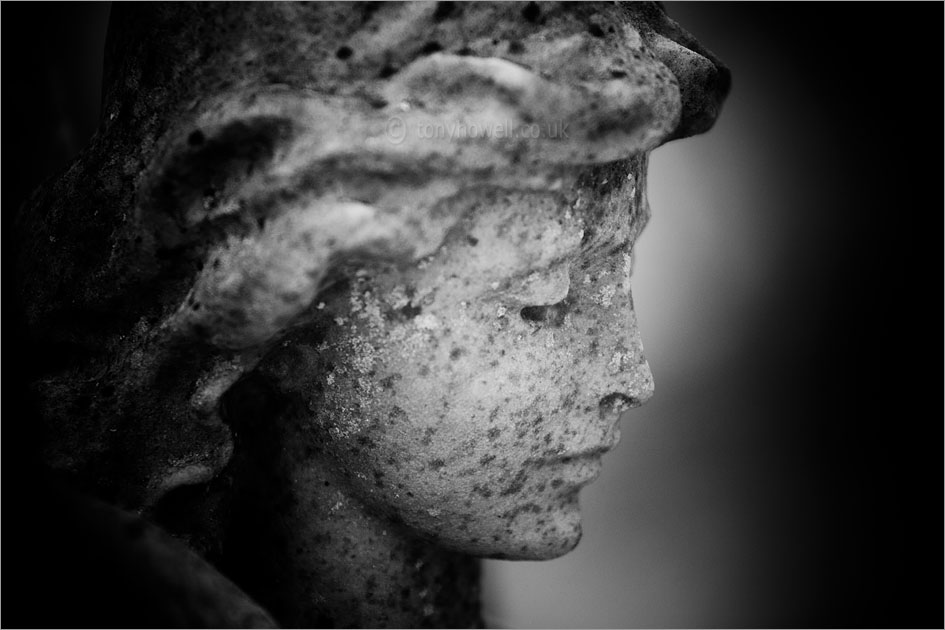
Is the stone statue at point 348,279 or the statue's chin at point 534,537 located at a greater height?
the stone statue at point 348,279

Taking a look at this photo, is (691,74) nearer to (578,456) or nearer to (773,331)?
(578,456)

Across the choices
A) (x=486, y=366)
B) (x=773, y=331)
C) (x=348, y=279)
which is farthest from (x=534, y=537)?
(x=773, y=331)

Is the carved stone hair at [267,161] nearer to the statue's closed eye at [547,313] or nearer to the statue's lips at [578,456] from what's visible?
the statue's closed eye at [547,313]

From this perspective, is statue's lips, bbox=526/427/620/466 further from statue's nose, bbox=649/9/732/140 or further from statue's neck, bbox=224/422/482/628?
statue's nose, bbox=649/9/732/140

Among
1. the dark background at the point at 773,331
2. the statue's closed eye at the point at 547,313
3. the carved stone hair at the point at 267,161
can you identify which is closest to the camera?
the carved stone hair at the point at 267,161

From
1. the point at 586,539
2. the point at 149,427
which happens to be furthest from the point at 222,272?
the point at 586,539

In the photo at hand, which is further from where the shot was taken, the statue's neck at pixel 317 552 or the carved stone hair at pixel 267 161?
the statue's neck at pixel 317 552

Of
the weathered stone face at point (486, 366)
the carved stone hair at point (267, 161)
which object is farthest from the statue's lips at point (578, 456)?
the carved stone hair at point (267, 161)
